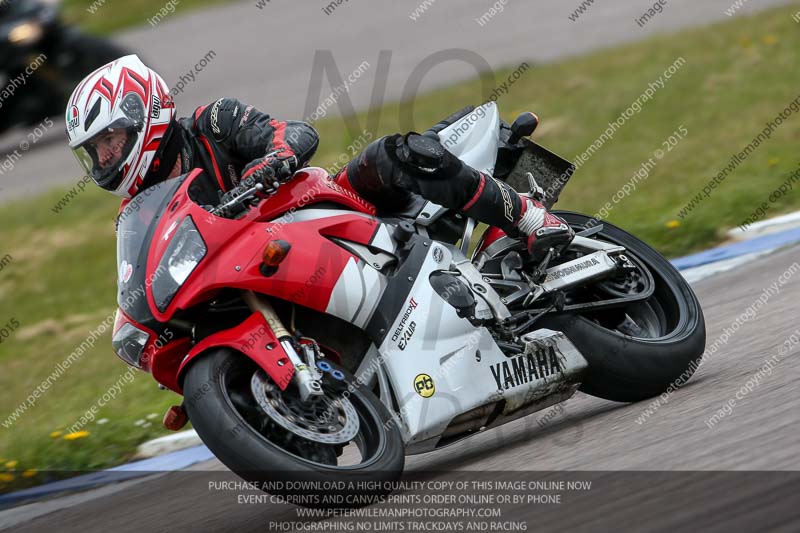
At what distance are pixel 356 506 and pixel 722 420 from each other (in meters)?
1.39

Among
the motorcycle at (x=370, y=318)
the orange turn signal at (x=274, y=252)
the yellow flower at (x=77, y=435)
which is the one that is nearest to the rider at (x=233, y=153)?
the motorcycle at (x=370, y=318)

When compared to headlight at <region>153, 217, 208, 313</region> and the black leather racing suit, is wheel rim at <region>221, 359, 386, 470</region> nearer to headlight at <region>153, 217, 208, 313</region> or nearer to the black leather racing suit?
headlight at <region>153, 217, 208, 313</region>

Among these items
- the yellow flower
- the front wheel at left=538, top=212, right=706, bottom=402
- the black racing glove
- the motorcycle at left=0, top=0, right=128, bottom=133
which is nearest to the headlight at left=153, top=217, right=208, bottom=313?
the black racing glove

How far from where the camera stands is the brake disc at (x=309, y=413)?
421 cm

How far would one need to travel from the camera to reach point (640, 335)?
545cm

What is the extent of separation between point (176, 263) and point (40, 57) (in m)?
12.6

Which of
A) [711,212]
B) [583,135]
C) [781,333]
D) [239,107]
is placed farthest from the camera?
[583,135]

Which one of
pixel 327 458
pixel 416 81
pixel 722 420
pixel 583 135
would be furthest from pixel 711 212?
pixel 416 81

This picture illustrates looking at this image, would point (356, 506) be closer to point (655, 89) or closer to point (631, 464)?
point (631, 464)

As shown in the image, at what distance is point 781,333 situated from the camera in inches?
225

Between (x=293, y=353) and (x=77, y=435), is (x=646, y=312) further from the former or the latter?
(x=77, y=435)

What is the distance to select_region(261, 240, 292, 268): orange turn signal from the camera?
433cm

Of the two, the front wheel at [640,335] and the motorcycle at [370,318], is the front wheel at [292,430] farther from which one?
the front wheel at [640,335]

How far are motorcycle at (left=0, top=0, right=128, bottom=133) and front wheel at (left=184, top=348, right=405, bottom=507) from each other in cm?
1247
